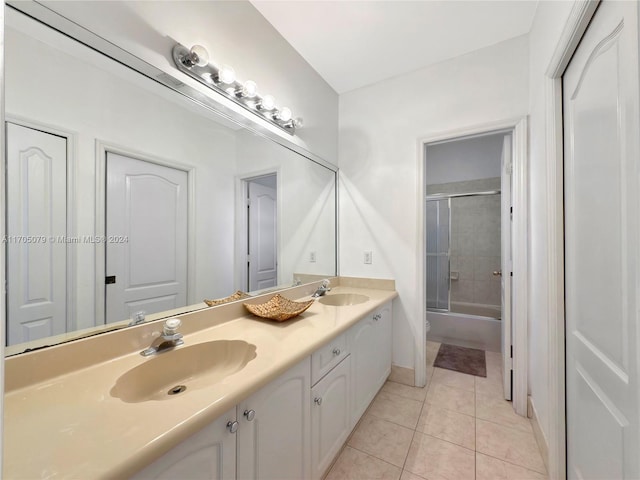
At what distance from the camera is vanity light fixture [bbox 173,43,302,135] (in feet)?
4.13

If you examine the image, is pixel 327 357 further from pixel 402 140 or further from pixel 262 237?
pixel 402 140

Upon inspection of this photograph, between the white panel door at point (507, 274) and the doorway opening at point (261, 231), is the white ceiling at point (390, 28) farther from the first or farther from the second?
the doorway opening at point (261, 231)

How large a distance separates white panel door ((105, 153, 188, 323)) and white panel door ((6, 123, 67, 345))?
0.46ft

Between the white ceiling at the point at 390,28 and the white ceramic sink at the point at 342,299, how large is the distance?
1.74 meters

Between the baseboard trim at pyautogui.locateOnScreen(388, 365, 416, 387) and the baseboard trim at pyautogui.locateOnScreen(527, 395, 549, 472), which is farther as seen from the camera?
the baseboard trim at pyautogui.locateOnScreen(388, 365, 416, 387)

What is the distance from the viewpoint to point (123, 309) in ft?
3.66

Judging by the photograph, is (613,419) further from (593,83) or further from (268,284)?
(268,284)

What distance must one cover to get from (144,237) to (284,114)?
1127mm

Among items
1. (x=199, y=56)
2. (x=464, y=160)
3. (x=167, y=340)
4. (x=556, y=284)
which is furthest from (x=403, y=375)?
(x=464, y=160)

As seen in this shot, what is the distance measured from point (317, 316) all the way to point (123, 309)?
0.89m

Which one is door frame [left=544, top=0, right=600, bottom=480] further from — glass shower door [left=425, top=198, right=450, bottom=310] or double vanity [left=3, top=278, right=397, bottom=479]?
glass shower door [left=425, top=198, right=450, bottom=310]

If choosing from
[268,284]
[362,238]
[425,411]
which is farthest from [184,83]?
[425,411]

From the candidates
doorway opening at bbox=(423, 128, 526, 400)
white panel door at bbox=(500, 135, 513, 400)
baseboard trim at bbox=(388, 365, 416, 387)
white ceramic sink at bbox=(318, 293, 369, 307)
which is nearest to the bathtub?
doorway opening at bbox=(423, 128, 526, 400)

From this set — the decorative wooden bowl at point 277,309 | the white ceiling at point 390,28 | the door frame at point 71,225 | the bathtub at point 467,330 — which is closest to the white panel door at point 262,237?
the decorative wooden bowl at point 277,309
